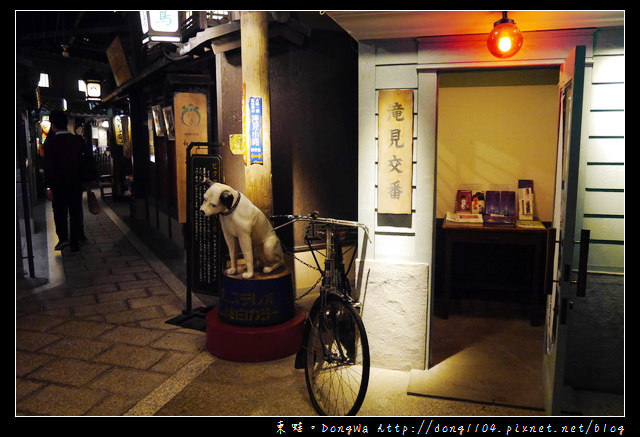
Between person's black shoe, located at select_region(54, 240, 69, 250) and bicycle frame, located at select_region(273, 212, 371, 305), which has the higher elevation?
bicycle frame, located at select_region(273, 212, 371, 305)

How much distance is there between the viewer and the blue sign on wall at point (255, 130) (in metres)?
6.00

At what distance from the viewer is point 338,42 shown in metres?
8.24

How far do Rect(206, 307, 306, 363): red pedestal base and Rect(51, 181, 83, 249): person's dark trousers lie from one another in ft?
23.2

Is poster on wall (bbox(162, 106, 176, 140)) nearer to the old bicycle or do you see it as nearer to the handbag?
the handbag

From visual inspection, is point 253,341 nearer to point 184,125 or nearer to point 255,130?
point 255,130

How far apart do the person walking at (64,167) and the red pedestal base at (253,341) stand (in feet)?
23.3

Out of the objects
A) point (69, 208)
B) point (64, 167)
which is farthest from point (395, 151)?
point (69, 208)

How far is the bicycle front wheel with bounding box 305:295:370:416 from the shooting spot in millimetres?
4547

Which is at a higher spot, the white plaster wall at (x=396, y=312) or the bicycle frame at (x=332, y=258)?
the bicycle frame at (x=332, y=258)

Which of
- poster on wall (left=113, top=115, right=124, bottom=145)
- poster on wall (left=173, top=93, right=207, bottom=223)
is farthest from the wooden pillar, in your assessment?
poster on wall (left=113, top=115, right=124, bottom=145)

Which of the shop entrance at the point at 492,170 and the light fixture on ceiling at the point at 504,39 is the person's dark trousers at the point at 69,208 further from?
the light fixture on ceiling at the point at 504,39

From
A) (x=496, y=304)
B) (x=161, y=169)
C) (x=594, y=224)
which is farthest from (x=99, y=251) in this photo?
(x=594, y=224)

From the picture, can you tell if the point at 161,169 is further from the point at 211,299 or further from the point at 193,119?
the point at 211,299

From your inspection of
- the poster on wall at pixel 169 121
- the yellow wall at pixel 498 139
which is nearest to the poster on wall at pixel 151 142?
the poster on wall at pixel 169 121
